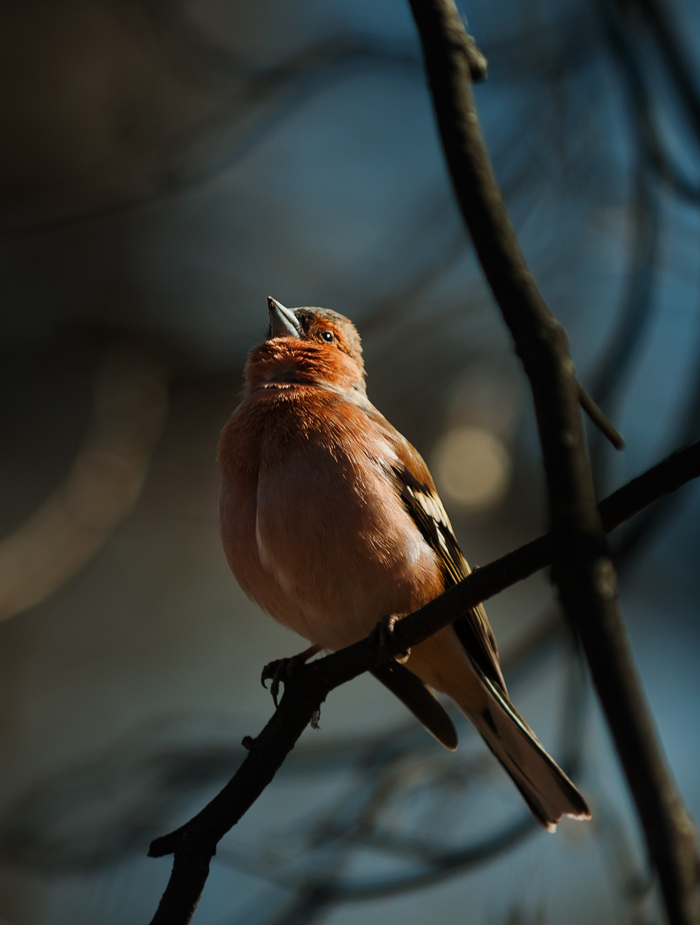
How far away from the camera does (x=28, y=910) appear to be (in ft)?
24.9

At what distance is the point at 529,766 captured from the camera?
386 centimetres

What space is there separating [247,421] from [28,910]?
20.1 feet

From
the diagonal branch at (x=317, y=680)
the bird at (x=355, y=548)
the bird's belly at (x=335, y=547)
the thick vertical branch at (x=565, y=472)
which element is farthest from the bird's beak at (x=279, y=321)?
the thick vertical branch at (x=565, y=472)

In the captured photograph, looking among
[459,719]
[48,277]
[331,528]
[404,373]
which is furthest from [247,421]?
[48,277]

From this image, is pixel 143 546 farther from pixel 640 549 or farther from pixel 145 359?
pixel 640 549

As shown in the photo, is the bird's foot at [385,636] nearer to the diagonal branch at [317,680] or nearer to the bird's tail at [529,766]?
the diagonal branch at [317,680]

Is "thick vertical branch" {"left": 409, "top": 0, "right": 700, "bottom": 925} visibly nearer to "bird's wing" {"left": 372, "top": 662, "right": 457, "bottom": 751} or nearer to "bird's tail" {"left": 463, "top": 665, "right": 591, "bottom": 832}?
"bird's tail" {"left": 463, "top": 665, "right": 591, "bottom": 832}

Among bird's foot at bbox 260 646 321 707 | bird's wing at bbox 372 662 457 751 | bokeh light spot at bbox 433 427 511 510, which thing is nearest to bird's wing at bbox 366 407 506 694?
bird's wing at bbox 372 662 457 751

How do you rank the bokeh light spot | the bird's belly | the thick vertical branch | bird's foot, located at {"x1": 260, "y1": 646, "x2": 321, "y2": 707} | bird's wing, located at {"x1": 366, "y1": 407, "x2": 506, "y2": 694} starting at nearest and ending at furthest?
the thick vertical branch, the bird's belly, bird's foot, located at {"x1": 260, "y1": 646, "x2": 321, "y2": 707}, bird's wing, located at {"x1": 366, "y1": 407, "x2": 506, "y2": 694}, the bokeh light spot

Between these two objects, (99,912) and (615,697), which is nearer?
(615,697)

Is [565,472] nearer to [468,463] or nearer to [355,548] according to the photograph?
[355,548]

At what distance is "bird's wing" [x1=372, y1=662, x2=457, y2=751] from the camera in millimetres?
4156

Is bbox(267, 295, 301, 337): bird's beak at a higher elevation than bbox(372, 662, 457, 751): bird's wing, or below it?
higher

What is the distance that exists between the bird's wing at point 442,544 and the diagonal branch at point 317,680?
1.21 metres
